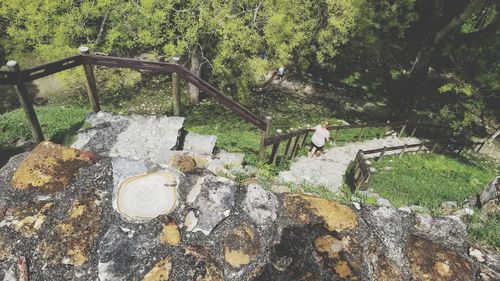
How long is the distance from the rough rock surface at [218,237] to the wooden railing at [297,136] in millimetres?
4486

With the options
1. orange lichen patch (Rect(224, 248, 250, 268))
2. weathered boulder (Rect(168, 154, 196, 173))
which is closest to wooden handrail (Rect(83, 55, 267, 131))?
weathered boulder (Rect(168, 154, 196, 173))

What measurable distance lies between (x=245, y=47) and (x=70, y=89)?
1092 centimetres

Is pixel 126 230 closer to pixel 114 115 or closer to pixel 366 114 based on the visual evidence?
pixel 114 115

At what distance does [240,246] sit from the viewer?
113 inches

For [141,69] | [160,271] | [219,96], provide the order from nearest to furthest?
[160,271] → [219,96] → [141,69]

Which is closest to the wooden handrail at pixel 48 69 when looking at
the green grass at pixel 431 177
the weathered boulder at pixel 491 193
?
the weathered boulder at pixel 491 193

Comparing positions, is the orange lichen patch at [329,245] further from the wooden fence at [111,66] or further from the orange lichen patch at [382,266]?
the wooden fence at [111,66]

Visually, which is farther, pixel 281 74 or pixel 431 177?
pixel 281 74

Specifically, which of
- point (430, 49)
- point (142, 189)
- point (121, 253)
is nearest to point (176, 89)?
point (142, 189)

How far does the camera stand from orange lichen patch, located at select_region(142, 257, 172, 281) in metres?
2.62

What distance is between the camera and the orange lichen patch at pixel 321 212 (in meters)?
3.13

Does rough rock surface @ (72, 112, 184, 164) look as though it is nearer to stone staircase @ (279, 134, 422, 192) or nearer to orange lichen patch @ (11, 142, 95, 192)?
orange lichen patch @ (11, 142, 95, 192)

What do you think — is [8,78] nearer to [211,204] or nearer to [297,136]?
[211,204]

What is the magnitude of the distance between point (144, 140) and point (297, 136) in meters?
5.29
